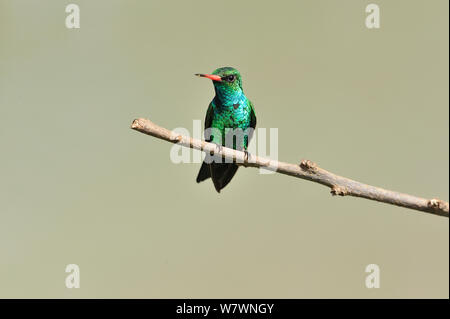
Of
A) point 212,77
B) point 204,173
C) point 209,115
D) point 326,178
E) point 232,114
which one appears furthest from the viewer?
point 209,115

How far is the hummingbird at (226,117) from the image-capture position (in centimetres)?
355

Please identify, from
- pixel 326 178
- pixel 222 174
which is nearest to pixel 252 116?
pixel 222 174

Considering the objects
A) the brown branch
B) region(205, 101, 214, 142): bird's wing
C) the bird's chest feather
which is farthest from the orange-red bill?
the brown branch

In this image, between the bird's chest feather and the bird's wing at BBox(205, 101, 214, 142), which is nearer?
the bird's chest feather

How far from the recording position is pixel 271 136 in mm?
4113

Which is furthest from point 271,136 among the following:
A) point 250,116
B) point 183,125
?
point 183,125

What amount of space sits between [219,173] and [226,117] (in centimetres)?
46

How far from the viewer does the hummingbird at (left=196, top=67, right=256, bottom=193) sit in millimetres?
3553

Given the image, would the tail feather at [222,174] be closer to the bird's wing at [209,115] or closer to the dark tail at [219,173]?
the dark tail at [219,173]

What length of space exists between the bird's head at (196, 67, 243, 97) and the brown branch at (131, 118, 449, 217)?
4.61ft

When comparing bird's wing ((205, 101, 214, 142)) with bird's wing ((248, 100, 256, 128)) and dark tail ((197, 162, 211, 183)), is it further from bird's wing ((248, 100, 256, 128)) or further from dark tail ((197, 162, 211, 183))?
dark tail ((197, 162, 211, 183))

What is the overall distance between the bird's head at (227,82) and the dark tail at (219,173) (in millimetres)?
549

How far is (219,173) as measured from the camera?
357cm

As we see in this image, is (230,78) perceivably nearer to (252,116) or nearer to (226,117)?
(226,117)
